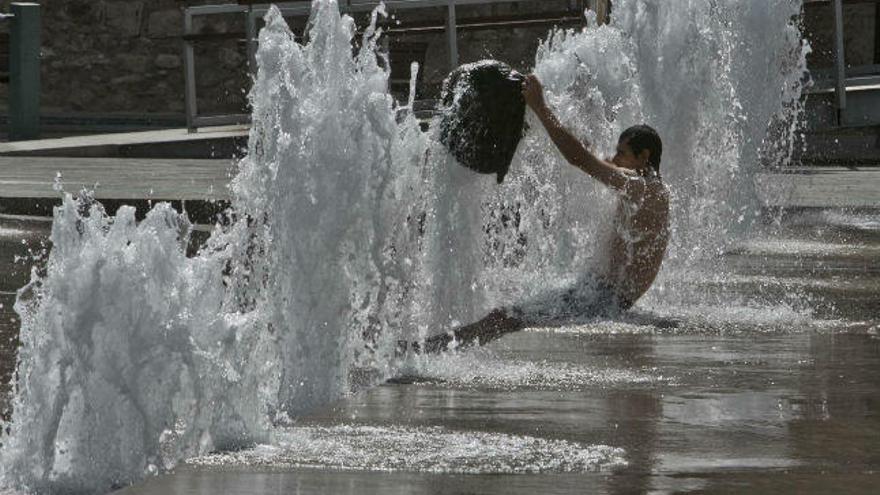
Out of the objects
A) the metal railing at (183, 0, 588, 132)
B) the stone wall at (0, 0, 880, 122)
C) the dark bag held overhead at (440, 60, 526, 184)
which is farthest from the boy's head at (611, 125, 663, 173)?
the stone wall at (0, 0, 880, 122)

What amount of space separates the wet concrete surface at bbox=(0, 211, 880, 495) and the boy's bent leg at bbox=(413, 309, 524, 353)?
105 millimetres

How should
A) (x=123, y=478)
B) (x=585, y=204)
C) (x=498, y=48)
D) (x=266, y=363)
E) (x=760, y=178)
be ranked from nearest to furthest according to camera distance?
(x=123, y=478)
(x=266, y=363)
(x=585, y=204)
(x=760, y=178)
(x=498, y=48)

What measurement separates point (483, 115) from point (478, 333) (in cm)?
81

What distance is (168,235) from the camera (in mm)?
5219

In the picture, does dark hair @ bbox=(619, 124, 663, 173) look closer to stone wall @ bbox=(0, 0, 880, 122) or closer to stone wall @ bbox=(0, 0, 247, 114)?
stone wall @ bbox=(0, 0, 880, 122)

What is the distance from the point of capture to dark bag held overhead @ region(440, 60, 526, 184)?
7.83 m

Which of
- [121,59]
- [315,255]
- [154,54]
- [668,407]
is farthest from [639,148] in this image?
[121,59]

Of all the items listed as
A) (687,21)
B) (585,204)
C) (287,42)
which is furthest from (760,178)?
(287,42)

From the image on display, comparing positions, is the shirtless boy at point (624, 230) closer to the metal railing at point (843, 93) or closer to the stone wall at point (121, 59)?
the metal railing at point (843, 93)

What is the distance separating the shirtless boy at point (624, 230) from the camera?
329 inches

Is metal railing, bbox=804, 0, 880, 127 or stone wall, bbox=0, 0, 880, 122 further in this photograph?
stone wall, bbox=0, 0, 880, 122

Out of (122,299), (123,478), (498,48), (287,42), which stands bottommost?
(123,478)

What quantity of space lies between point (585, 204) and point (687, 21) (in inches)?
85.7

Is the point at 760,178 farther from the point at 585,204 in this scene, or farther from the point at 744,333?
the point at 744,333
